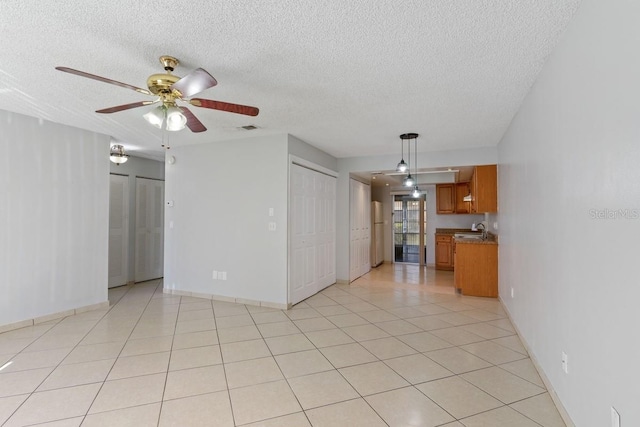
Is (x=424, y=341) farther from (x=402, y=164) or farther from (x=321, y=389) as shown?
(x=402, y=164)

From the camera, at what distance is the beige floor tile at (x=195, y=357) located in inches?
107

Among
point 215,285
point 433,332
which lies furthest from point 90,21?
point 433,332

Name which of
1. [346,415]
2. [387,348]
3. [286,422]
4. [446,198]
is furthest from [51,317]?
[446,198]

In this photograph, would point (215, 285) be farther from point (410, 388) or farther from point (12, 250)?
point (410, 388)

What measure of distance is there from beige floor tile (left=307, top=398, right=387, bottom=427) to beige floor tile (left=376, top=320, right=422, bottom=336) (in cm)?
148

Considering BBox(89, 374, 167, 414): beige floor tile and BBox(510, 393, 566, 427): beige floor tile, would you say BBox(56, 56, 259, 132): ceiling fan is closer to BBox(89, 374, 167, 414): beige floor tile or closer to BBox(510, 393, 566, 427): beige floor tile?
BBox(89, 374, 167, 414): beige floor tile

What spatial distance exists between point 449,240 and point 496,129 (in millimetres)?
4214

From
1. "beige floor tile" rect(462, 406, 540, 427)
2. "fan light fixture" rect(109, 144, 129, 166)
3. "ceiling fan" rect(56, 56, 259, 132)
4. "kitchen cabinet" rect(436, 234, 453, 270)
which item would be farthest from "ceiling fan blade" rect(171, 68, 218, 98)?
"kitchen cabinet" rect(436, 234, 453, 270)

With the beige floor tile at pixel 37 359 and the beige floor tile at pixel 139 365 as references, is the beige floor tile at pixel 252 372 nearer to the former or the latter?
the beige floor tile at pixel 139 365

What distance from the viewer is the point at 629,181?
1.29 metres

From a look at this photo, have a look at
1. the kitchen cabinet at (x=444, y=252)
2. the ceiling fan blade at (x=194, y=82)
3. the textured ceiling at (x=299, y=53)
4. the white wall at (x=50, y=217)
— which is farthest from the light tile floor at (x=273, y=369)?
the kitchen cabinet at (x=444, y=252)

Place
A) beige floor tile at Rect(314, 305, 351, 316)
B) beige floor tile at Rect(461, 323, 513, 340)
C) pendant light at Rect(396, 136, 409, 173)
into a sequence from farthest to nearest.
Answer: pendant light at Rect(396, 136, 409, 173) → beige floor tile at Rect(314, 305, 351, 316) → beige floor tile at Rect(461, 323, 513, 340)

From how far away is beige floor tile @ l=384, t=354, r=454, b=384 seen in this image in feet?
8.34

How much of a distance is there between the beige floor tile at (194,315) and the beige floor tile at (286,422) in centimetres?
238
